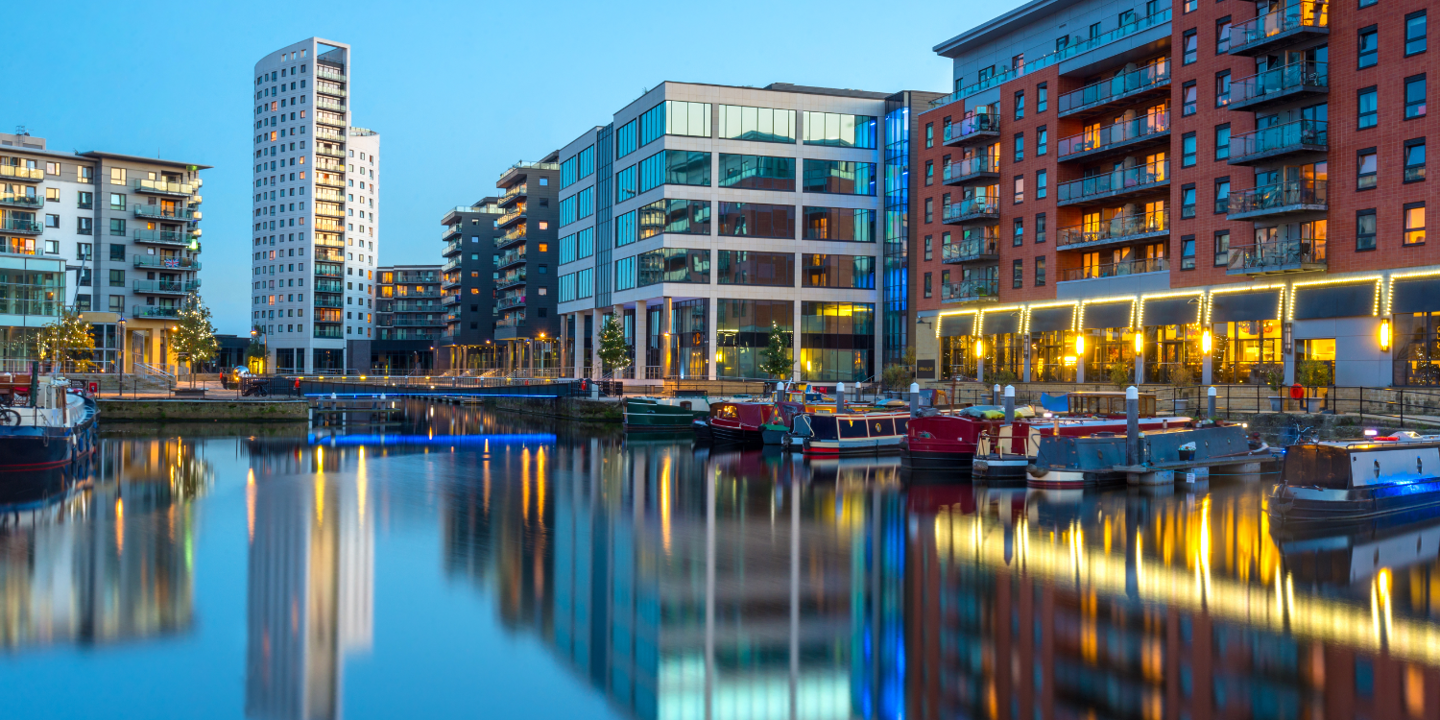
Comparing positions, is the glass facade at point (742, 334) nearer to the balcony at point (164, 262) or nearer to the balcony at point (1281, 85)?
the balcony at point (1281, 85)

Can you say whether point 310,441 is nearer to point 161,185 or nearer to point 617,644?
point 617,644

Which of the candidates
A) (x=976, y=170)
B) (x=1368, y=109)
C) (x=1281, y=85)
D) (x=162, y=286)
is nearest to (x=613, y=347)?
(x=976, y=170)

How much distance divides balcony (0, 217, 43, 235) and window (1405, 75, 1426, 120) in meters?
101

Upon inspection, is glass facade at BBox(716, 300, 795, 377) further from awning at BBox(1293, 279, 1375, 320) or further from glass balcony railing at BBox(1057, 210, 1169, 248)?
awning at BBox(1293, 279, 1375, 320)

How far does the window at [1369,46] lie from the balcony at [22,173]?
4040 inches

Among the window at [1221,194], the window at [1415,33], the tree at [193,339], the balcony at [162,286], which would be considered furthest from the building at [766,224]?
the balcony at [162,286]

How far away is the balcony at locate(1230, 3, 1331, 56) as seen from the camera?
142 feet

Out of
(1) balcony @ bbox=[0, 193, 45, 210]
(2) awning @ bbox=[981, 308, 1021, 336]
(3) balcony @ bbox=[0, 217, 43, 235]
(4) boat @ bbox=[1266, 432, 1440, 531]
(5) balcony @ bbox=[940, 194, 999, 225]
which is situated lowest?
(4) boat @ bbox=[1266, 432, 1440, 531]

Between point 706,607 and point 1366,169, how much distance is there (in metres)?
38.2

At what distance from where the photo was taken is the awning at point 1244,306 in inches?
1818

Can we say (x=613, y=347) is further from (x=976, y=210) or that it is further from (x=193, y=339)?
(x=193, y=339)

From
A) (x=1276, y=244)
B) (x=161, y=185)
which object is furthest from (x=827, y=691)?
(x=161, y=185)

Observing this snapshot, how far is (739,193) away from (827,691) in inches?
2590

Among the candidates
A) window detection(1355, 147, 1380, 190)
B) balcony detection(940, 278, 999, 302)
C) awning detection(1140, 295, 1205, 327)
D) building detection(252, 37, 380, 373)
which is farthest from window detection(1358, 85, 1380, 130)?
building detection(252, 37, 380, 373)
